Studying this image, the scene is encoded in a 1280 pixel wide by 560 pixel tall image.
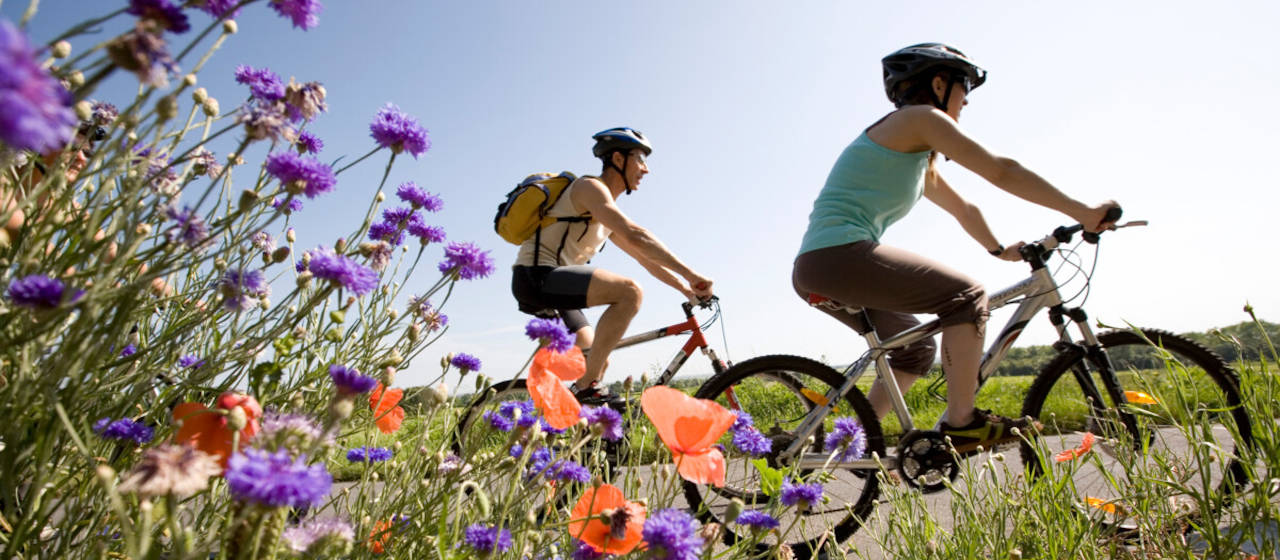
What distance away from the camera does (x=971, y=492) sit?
138 cm

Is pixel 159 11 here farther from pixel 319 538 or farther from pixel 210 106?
pixel 210 106

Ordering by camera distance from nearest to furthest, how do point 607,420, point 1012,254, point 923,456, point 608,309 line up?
point 607,420 < point 923,456 < point 1012,254 < point 608,309

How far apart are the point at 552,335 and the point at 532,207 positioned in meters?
2.41

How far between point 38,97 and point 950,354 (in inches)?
111

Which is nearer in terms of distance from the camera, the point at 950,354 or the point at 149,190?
the point at 149,190

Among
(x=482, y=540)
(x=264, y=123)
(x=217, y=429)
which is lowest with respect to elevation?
(x=482, y=540)

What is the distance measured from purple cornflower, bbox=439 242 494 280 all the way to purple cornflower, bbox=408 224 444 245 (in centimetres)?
26

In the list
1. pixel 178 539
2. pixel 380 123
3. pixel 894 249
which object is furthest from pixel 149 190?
pixel 894 249

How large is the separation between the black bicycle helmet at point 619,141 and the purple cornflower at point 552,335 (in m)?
2.77

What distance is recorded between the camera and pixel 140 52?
513mm

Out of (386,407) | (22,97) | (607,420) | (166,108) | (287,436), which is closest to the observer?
(22,97)

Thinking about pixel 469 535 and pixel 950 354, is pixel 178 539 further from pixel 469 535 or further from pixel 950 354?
pixel 950 354

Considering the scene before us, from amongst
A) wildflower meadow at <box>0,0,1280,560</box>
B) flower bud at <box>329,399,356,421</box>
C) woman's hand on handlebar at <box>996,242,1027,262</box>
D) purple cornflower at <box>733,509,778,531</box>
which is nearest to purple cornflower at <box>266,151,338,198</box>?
wildflower meadow at <box>0,0,1280,560</box>

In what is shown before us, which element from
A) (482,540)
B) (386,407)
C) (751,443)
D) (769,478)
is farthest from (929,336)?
(482,540)
